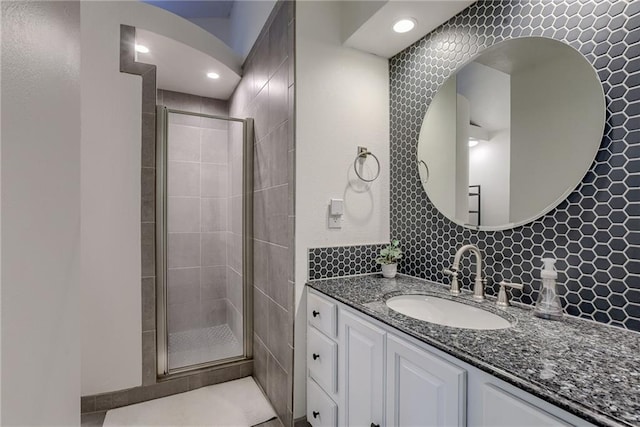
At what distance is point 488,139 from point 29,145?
5.26 feet

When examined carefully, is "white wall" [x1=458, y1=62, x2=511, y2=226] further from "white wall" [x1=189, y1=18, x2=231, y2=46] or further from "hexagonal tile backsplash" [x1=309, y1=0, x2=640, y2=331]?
"white wall" [x1=189, y1=18, x2=231, y2=46]

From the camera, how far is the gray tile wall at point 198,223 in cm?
246

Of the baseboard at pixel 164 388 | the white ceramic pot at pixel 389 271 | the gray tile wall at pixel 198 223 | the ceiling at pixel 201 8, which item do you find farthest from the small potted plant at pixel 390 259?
the ceiling at pixel 201 8

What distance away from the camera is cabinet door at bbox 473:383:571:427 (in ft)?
2.16

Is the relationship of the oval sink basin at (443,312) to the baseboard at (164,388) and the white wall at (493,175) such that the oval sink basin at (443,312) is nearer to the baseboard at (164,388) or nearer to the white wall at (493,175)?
the white wall at (493,175)

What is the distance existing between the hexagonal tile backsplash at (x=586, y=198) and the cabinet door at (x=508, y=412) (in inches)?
24.8

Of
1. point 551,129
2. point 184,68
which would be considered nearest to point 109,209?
point 184,68

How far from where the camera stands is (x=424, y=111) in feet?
5.67

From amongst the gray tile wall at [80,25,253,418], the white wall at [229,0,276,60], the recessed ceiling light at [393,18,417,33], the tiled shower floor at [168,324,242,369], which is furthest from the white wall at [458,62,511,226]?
the tiled shower floor at [168,324,242,369]

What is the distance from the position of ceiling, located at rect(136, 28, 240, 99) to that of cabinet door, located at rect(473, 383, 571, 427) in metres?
2.66

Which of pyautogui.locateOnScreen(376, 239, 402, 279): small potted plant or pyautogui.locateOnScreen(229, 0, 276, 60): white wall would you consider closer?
pyautogui.locateOnScreen(376, 239, 402, 279): small potted plant

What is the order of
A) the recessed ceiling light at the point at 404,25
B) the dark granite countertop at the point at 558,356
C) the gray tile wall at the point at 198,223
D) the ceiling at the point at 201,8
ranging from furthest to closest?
the ceiling at the point at 201,8
the gray tile wall at the point at 198,223
the recessed ceiling light at the point at 404,25
the dark granite countertop at the point at 558,356

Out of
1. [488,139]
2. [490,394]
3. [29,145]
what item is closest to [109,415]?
[29,145]

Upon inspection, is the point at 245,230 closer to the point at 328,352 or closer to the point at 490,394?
the point at 328,352
